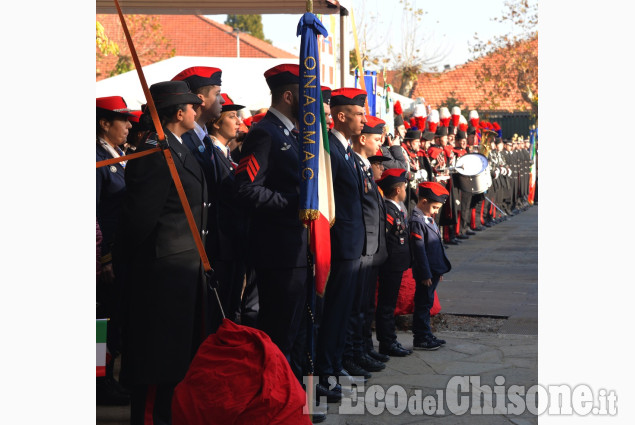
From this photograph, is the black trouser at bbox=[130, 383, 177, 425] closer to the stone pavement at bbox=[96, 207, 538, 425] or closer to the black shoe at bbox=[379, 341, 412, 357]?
the stone pavement at bbox=[96, 207, 538, 425]

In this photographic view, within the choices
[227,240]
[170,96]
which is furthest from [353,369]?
[170,96]

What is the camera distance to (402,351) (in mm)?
7375

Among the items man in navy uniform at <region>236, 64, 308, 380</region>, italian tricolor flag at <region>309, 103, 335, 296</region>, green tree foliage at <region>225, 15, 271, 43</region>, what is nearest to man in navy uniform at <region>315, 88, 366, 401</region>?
italian tricolor flag at <region>309, 103, 335, 296</region>

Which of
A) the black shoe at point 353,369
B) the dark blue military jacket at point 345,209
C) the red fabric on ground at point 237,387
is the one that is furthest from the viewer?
the black shoe at point 353,369

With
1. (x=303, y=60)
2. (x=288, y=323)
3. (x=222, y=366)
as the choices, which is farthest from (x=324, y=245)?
(x=222, y=366)

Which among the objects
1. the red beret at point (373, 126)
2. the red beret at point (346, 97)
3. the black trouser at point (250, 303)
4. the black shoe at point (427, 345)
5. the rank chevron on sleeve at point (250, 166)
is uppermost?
the red beret at point (346, 97)

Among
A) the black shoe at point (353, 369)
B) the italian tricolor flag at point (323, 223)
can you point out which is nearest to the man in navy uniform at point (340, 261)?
the black shoe at point (353, 369)

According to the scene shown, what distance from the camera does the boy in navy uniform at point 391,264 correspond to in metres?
7.28

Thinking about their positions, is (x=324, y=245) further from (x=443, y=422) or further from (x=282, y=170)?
(x=443, y=422)

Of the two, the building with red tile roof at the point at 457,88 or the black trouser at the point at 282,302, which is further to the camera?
the building with red tile roof at the point at 457,88

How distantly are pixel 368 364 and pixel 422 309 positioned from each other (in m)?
0.96

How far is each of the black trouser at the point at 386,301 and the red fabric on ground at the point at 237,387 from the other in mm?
3362

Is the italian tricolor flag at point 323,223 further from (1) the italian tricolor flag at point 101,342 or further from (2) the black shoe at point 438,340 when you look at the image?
(2) the black shoe at point 438,340

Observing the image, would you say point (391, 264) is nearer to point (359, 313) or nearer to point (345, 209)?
point (359, 313)
